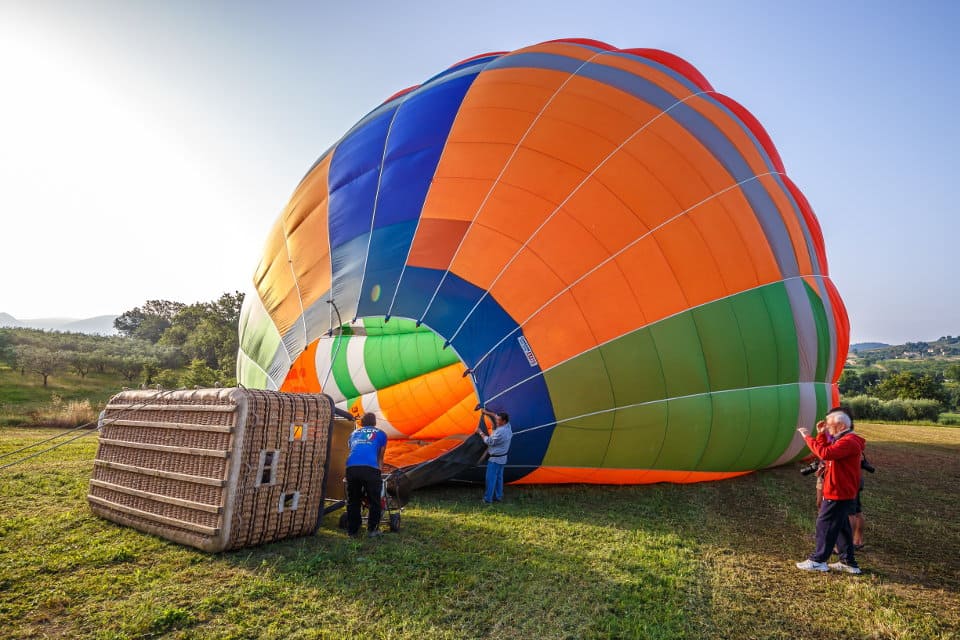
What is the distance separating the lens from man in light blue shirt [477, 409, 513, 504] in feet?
16.1

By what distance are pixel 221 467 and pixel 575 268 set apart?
3257 millimetres

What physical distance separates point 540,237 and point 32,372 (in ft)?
85.9

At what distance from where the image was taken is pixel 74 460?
273 inches

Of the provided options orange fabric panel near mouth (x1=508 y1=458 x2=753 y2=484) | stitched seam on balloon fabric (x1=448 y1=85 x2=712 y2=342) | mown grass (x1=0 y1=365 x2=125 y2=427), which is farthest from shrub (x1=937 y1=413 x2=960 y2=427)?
mown grass (x1=0 y1=365 x2=125 y2=427)

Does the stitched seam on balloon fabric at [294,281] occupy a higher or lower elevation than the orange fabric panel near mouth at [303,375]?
higher

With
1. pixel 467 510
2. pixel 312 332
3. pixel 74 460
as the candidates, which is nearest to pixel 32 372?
pixel 74 460

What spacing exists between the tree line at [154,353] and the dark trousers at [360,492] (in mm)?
12318

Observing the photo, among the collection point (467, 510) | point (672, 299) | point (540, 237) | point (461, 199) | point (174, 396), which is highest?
point (461, 199)

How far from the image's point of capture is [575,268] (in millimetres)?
5160

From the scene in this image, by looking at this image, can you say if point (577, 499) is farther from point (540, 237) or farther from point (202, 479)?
point (202, 479)

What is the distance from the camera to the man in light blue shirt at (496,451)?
16.1 ft

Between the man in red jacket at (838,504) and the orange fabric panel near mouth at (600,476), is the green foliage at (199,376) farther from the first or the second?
the man in red jacket at (838,504)

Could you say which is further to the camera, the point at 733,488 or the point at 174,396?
the point at 733,488

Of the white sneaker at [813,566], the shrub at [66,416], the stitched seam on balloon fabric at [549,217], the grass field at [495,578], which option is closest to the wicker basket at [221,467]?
the grass field at [495,578]
